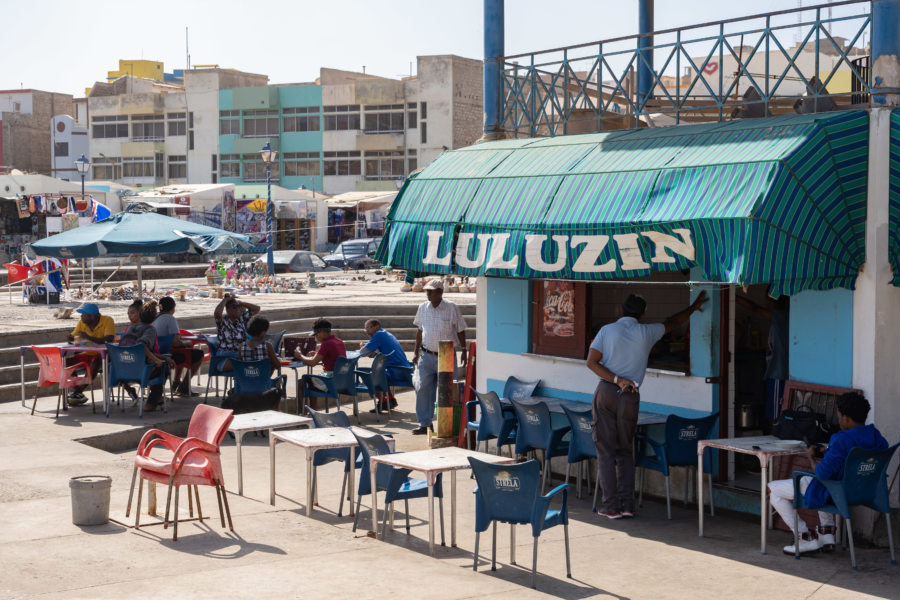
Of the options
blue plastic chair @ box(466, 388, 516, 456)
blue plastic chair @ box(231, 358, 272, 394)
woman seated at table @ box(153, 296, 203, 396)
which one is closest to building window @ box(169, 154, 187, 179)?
woman seated at table @ box(153, 296, 203, 396)

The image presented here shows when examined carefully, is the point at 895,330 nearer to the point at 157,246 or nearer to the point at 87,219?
the point at 157,246

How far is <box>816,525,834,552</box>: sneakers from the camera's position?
7.73 meters

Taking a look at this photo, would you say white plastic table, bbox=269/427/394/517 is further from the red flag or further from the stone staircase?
the red flag

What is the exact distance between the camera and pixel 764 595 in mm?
6793

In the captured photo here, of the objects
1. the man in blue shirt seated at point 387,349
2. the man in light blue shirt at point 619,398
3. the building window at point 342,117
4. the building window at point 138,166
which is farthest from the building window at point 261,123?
the man in light blue shirt at point 619,398

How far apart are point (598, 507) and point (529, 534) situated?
1123 mm

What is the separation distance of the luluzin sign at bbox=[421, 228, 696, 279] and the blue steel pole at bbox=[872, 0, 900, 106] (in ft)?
5.91

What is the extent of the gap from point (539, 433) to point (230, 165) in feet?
212

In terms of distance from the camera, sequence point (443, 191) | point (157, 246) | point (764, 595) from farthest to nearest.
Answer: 1. point (157, 246)
2. point (443, 191)
3. point (764, 595)

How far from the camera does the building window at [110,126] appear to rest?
247 feet

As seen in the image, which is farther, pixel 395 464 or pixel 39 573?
pixel 395 464

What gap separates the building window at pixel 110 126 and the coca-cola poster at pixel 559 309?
69.4 m

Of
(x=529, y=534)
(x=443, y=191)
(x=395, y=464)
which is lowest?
(x=529, y=534)

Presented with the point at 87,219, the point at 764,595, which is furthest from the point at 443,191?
the point at 87,219
